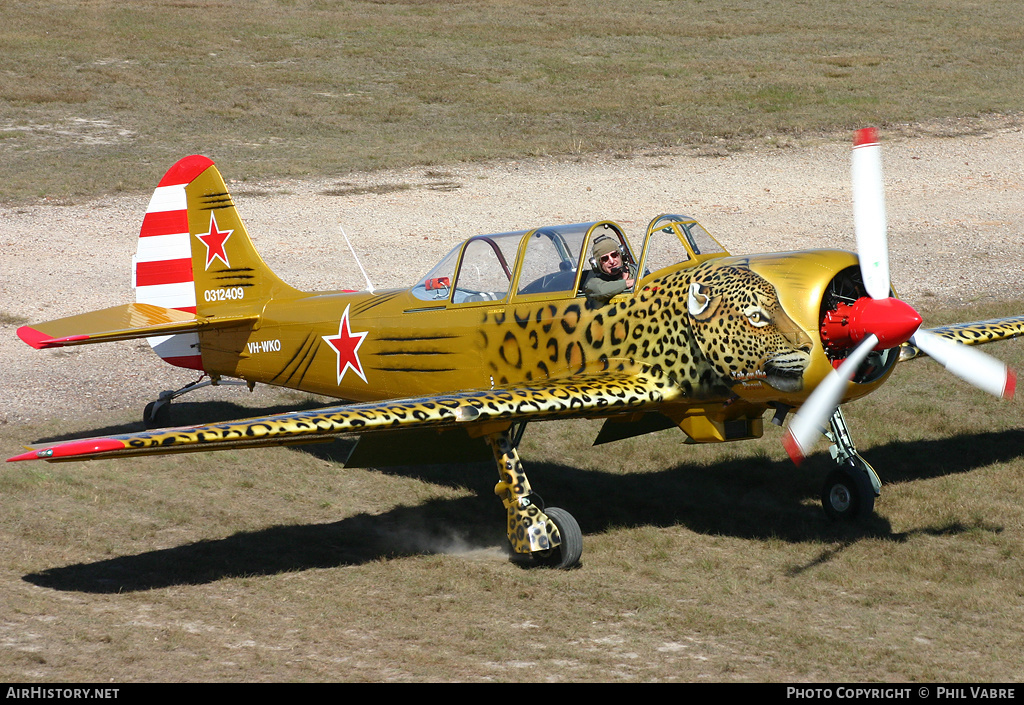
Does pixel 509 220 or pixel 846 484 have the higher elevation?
pixel 509 220

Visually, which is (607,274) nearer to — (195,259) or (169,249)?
(195,259)

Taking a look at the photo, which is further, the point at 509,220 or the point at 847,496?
the point at 509,220

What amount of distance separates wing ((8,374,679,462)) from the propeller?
1.36m

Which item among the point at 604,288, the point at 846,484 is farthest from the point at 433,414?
the point at 846,484

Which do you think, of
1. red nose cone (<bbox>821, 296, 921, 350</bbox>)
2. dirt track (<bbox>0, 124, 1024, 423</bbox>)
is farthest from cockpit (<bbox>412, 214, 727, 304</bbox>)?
dirt track (<bbox>0, 124, 1024, 423</bbox>)

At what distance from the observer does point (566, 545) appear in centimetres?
853

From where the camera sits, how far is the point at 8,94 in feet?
100

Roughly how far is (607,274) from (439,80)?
Result: 2690cm

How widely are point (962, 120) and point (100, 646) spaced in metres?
29.7

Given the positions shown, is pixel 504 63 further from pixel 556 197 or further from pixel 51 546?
pixel 51 546

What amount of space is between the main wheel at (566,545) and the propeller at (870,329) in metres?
1.98

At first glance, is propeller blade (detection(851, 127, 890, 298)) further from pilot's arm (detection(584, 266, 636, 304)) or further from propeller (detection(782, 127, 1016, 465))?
pilot's arm (detection(584, 266, 636, 304))

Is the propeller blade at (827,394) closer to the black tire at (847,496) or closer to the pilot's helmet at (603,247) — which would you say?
the black tire at (847,496)

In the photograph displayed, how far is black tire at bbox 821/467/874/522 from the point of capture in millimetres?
9156
